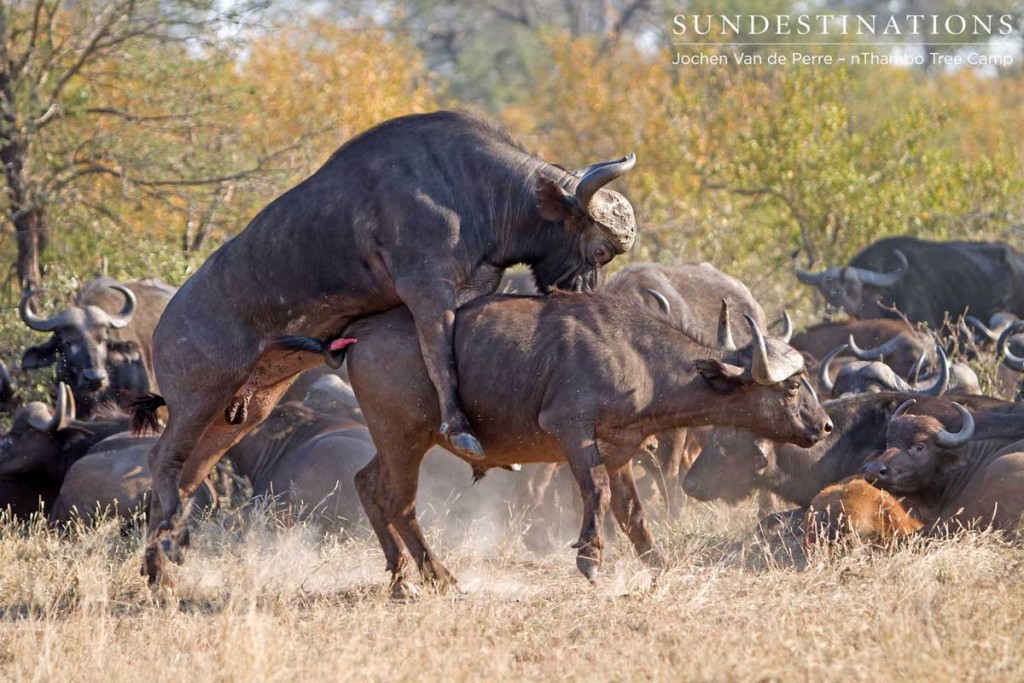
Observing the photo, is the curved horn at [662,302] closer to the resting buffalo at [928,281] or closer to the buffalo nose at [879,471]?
the buffalo nose at [879,471]

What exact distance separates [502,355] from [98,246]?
803 centimetres

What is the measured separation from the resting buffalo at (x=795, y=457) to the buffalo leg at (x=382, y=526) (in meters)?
2.20

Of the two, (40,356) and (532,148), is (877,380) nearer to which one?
(532,148)

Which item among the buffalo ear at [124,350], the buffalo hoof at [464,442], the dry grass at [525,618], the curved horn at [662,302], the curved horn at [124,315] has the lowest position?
the dry grass at [525,618]

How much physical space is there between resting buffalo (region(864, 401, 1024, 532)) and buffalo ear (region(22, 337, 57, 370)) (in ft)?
23.6

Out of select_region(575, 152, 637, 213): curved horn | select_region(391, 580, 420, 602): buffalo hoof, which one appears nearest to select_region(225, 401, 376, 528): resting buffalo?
select_region(391, 580, 420, 602): buffalo hoof

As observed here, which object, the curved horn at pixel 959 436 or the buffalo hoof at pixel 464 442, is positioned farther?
the curved horn at pixel 959 436

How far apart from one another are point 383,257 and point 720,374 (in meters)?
1.90

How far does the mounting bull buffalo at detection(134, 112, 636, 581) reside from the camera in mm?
7820

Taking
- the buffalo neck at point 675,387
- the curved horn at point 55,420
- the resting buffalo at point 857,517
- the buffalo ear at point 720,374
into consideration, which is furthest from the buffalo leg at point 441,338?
the curved horn at point 55,420

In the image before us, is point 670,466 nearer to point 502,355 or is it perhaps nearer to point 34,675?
point 502,355

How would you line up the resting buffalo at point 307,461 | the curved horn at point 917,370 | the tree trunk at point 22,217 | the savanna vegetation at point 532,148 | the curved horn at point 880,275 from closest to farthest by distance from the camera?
Answer: the savanna vegetation at point 532,148
the resting buffalo at point 307,461
the curved horn at point 917,370
the tree trunk at point 22,217
the curved horn at point 880,275

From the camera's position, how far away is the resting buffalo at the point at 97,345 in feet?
41.2

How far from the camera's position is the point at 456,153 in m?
8.10
